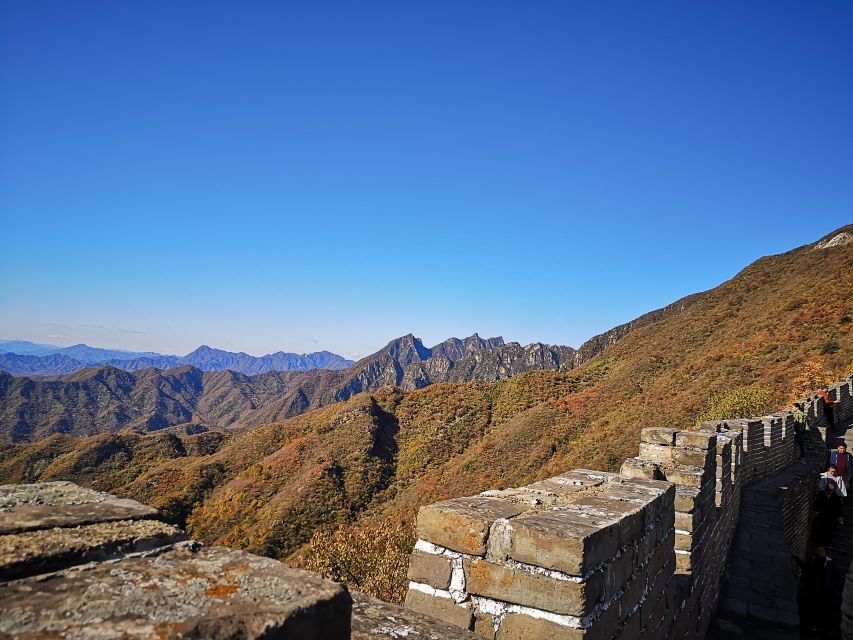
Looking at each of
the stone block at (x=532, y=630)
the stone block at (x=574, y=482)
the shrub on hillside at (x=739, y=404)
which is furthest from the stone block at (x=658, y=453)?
the shrub on hillside at (x=739, y=404)

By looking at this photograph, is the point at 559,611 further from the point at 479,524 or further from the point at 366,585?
the point at 366,585

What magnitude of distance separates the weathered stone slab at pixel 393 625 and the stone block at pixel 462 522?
623 millimetres

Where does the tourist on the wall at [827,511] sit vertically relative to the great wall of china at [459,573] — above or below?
below

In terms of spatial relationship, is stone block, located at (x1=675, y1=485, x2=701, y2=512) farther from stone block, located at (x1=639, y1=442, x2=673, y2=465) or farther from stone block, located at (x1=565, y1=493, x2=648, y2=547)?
stone block, located at (x1=565, y1=493, x2=648, y2=547)

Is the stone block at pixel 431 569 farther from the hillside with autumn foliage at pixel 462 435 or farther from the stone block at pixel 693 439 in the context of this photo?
the hillside with autumn foliage at pixel 462 435

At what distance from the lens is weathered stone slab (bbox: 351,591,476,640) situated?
188 centimetres

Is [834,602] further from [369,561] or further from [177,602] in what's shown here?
[177,602]

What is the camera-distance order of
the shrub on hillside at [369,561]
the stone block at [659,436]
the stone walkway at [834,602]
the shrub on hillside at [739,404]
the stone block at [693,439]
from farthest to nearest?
the shrub on hillside at [739,404] < the shrub on hillside at [369,561] < the stone walkway at [834,602] < the stone block at [659,436] < the stone block at [693,439]

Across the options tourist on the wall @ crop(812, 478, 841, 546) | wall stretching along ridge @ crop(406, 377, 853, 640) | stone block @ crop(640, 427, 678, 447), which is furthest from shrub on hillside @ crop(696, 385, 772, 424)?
wall stretching along ridge @ crop(406, 377, 853, 640)

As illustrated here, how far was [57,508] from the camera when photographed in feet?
4.91

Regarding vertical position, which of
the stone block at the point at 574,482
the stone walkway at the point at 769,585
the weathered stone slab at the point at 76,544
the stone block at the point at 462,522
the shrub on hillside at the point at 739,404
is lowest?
the stone walkway at the point at 769,585

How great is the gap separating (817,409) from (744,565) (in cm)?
1323

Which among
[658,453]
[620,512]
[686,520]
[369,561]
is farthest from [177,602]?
[369,561]

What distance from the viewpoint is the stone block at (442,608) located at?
8.89 feet
